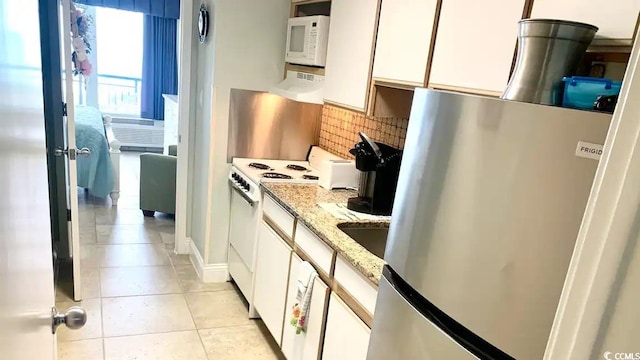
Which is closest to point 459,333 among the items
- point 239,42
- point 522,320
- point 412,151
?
point 522,320

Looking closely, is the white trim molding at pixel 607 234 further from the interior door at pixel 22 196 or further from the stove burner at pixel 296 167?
the stove burner at pixel 296 167

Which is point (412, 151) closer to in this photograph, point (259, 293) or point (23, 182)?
point (23, 182)

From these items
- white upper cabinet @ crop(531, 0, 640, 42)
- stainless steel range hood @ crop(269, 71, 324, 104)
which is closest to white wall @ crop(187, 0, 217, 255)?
stainless steel range hood @ crop(269, 71, 324, 104)

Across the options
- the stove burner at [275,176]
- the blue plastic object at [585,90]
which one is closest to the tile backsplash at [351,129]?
the stove burner at [275,176]

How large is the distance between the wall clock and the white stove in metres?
0.92

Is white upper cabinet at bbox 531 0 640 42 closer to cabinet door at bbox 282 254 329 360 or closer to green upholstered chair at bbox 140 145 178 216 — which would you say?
→ cabinet door at bbox 282 254 329 360

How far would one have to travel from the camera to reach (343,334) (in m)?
1.81

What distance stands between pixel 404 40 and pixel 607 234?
62.4 inches

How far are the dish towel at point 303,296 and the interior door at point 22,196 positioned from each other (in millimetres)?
1124

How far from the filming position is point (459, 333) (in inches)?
43.5

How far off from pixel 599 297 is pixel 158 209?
14.9ft

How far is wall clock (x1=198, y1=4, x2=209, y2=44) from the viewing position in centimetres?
316

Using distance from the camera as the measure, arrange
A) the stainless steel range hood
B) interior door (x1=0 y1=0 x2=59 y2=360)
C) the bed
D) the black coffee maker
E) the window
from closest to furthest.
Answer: interior door (x1=0 y1=0 x2=59 y2=360) → the black coffee maker → the stainless steel range hood → the bed → the window

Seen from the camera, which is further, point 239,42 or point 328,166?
point 239,42
